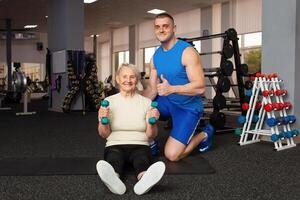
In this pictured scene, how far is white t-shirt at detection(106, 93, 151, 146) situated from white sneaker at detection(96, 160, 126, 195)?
13.6 inches

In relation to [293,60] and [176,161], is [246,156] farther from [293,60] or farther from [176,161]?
[293,60]

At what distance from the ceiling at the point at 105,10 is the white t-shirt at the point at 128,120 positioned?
624 cm

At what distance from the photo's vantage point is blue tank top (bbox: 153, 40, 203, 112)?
2.28 metres

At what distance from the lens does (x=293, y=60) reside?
293 centimetres

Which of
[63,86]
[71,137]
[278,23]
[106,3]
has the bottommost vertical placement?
[71,137]

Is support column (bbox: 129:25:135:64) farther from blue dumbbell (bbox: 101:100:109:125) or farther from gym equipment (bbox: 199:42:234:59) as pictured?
blue dumbbell (bbox: 101:100:109:125)

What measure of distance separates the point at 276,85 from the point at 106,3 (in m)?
5.82

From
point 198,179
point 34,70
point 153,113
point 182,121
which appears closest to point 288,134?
point 182,121

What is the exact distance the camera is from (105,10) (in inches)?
Answer: 348

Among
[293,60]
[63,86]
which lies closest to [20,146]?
[293,60]

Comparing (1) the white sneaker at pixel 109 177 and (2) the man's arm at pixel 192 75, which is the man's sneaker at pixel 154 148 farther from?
(1) the white sneaker at pixel 109 177

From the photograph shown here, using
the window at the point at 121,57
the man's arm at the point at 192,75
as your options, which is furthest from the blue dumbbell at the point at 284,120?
the window at the point at 121,57

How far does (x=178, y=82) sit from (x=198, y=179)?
0.67 metres

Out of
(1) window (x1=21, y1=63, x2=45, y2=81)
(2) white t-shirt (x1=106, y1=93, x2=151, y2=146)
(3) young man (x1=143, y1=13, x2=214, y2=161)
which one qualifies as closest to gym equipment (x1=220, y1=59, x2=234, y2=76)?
(3) young man (x1=143, y1=13, x2=214, y2=161)
